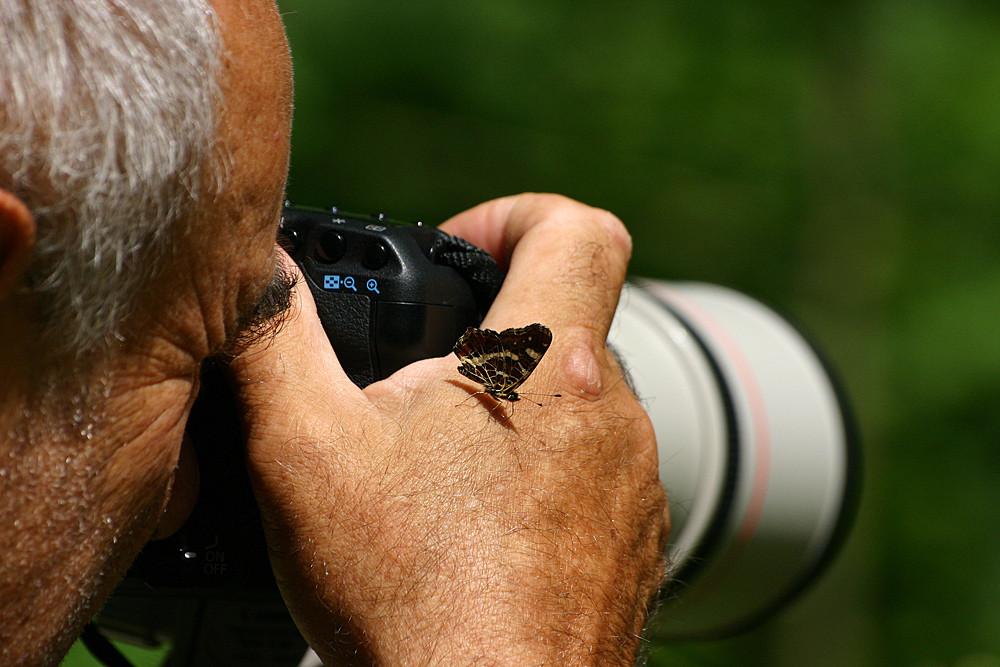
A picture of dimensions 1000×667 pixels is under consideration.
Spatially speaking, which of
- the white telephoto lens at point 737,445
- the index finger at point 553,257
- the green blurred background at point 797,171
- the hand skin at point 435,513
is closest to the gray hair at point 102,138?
the hand skin at point 435,513

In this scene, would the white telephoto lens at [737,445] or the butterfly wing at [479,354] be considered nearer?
the butterfly wing at [479,354]

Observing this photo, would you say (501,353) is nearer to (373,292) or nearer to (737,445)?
(373,292)

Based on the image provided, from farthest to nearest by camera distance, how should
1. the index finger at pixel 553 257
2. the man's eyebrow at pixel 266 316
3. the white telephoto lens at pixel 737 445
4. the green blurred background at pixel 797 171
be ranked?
1. the green blurred background at pixel 797 171
2. the white telephoto lens at pixel 737 445
3. the index finger at pixel 553 257
4. the man's eyebrow at pixel 266 316

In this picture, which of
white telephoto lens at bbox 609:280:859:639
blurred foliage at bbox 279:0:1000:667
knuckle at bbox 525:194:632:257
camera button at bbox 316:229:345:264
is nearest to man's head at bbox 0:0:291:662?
camera button at bbox 316:229:345:264

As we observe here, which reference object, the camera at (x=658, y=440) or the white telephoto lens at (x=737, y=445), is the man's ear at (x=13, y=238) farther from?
the white telephoto lens at (x=737, y=445)

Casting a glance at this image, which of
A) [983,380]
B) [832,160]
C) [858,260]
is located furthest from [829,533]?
[832,160]

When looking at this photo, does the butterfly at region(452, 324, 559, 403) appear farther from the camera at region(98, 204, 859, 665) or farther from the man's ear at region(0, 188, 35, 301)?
the man's ear at region(0, 188, 35, 301)

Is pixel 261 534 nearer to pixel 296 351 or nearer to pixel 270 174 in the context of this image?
pixel 296 351
